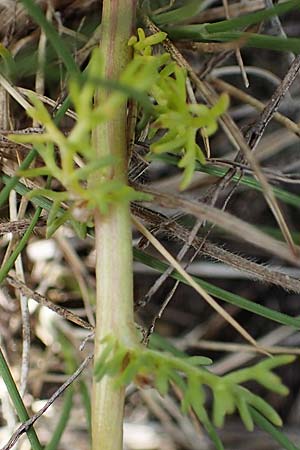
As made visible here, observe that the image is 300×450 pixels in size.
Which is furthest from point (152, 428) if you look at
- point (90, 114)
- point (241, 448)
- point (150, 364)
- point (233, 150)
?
point (90, 114)

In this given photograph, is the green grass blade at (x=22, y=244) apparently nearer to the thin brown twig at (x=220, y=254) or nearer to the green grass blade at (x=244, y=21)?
the thin brown twig at (x=220, y=254)

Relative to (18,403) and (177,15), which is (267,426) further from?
(177,15)

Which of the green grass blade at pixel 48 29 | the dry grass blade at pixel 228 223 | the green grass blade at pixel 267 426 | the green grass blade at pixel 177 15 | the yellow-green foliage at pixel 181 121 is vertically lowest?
the green grass blade at pixel 267 426

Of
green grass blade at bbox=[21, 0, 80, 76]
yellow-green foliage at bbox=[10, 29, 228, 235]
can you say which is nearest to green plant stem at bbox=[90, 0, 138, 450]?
yellow-green foliage at bbox=[10, 29, 228, 235]

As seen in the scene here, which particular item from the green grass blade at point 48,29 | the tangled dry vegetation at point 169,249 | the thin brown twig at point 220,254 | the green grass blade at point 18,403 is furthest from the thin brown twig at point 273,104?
the green grass blade at point 18,403

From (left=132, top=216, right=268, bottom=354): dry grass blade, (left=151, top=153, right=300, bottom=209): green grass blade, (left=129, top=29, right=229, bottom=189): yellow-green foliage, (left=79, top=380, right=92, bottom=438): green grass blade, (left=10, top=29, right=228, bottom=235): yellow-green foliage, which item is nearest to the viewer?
(left=10, top=29, right=228, bottom=235): yellow-green foliage

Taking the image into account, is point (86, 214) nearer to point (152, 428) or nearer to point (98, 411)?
point (98, 411)

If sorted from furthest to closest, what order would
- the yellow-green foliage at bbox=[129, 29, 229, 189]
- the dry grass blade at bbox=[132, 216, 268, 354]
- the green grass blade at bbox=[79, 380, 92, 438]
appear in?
the green grass blade at bbox=[79, 380, 92, 438], the dry grass blade at bbox=[132, 216, 268, 354], the yellow-green foliage at bbox=[129, 29, 229, 189]

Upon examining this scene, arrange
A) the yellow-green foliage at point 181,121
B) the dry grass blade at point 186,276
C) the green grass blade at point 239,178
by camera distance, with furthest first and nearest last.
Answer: the green grass blade at point 239,178, the dry grass blade at point 186,276, the yellow-green foliage at point 181,121

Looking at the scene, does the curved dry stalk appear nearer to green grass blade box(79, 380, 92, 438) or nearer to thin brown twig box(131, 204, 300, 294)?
thin brown twig box(131, 204, 300, 294)
